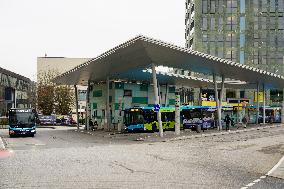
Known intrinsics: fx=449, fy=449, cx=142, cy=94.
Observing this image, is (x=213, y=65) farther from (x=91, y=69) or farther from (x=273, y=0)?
(x=273, y=0)

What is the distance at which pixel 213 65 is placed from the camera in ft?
135

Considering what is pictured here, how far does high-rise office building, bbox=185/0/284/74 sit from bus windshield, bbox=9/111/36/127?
168 ft

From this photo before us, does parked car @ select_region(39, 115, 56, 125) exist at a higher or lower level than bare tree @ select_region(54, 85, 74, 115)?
lower

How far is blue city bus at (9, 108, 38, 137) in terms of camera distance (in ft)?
126

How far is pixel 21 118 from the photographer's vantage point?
3862cm

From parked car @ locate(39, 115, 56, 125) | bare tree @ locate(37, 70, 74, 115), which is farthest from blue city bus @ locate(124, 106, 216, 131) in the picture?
bare tree @ locate(37, 70, 74, 115)

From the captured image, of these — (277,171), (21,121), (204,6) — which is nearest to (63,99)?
(204,6)

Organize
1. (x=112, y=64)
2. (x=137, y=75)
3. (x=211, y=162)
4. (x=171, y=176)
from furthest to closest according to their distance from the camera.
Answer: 1. (x=137, y=75)
2. (x=112, y=64)
3. (x=211, y=162)
4. (x=171, y=176)

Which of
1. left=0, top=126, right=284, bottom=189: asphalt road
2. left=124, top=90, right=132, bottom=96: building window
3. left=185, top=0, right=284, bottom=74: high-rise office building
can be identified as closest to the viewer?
left=0, top=126, right=284, bottom=189: asphalt road

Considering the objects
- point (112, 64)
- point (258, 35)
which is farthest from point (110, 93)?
point (258, 35)

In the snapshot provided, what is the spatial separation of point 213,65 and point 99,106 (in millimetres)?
A: 18638

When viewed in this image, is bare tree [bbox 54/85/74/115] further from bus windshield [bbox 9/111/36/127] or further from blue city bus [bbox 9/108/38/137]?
bus windshield [bbox 9/111/36/127]

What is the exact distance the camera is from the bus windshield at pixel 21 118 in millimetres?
38406

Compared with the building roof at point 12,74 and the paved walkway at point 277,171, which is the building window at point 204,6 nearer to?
the building roof at point 12,74
